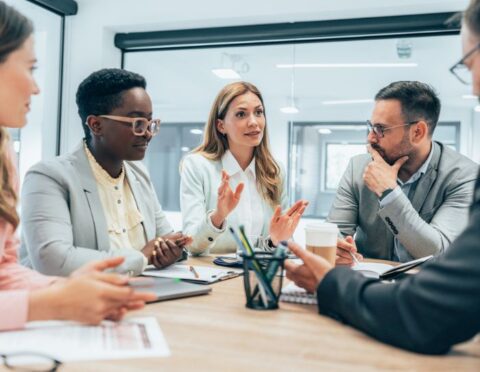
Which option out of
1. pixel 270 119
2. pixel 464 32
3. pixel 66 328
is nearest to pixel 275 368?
pixel 66 328

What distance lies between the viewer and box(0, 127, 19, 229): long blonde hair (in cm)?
120

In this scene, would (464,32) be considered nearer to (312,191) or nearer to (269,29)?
(269,29)

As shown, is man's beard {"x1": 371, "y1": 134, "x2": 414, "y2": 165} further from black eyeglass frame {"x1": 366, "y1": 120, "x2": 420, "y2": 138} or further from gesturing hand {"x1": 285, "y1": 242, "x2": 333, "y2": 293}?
gesturing hand {"x1": 285, "y1": 242, "x2": 333, "y2": 293}

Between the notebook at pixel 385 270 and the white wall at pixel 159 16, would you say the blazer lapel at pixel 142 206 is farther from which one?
the white wall at pixel 159 16

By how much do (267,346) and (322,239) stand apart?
0.55 metres

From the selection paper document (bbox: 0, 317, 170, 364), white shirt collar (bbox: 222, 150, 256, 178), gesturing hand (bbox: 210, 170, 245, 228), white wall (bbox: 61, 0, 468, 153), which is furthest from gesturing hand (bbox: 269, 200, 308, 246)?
white wall (bbox: 61, 0, 468, 153)

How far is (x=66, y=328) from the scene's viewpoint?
96cm

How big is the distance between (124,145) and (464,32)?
123cm

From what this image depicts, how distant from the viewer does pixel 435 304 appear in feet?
2.81

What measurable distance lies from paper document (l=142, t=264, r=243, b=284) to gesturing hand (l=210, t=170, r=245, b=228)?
351 millimetres

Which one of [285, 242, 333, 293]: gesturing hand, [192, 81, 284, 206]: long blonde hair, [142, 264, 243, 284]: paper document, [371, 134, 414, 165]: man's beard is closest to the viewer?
[285, 242, 333, 293]: gesturing hand

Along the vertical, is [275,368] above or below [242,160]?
below

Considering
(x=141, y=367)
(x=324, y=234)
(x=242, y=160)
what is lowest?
(x=141, y=367)

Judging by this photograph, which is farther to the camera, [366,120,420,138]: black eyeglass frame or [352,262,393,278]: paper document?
[366,120,420,138]: black eyeglass frame
